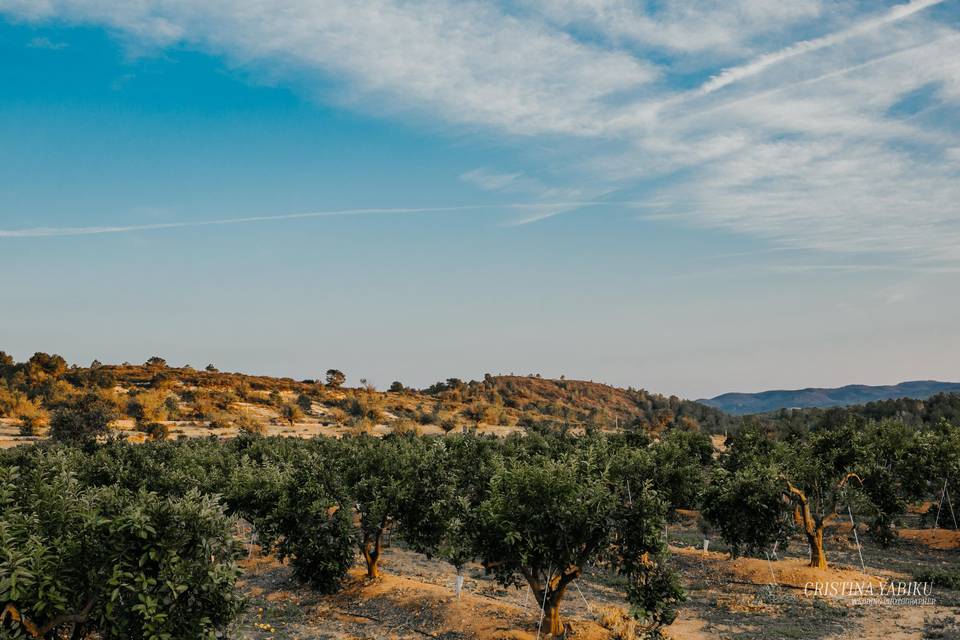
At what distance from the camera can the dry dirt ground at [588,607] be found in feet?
Result: 72.4

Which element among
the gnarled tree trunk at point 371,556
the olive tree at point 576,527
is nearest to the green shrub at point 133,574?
the olive tree at point 576,527

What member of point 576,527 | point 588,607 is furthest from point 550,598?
point 588,607

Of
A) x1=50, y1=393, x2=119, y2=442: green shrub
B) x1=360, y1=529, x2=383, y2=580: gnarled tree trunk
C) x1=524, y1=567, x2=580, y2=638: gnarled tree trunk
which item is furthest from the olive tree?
x1=50, y1=393, x2=119, y2=442: green shrub

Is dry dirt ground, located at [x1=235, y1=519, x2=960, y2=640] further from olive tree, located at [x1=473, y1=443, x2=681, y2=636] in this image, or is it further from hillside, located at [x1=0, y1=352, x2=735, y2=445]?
hillside, located at [x1=0, y1=352, x2=735, y2=445]

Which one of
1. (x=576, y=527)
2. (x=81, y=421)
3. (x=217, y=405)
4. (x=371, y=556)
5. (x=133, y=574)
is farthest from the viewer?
(x=217, y=405)

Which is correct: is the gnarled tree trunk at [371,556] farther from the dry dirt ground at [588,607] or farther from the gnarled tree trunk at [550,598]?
the gnarled tree trunk at [550,598]

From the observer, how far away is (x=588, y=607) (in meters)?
25.1

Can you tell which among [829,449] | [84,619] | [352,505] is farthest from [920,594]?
[84,619]

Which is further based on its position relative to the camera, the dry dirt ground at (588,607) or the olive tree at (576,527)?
the dry dirt ground at (588,607)

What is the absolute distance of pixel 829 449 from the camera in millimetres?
40625

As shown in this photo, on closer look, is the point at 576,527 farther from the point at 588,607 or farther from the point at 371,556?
the point at 371,556

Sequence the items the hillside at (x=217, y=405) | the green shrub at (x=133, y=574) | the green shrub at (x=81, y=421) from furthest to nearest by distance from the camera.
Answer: the hillside at (x=217, y=405) → the green shrub at (x=81, y=421) → the green shrub at (x=133, y=574)

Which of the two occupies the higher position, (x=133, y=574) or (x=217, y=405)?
(x=133, y=574)

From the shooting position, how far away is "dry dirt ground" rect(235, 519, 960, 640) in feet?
72.4
